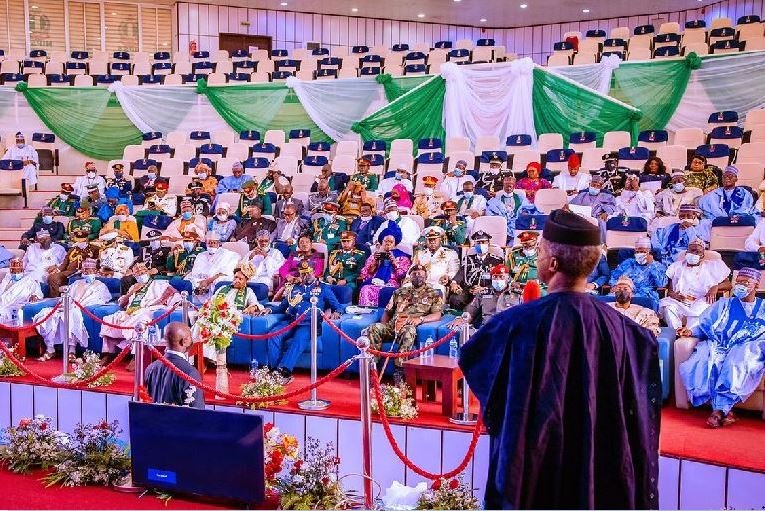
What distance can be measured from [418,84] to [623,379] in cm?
1040

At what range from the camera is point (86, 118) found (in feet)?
45.2

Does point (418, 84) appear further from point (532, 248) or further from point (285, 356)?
point (285, 356)

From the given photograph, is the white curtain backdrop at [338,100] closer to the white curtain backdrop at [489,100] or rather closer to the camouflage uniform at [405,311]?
the white curtain backdrop at [489,100]

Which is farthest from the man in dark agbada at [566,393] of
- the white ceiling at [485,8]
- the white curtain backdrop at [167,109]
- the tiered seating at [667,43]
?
the white ceiling at [485,8]

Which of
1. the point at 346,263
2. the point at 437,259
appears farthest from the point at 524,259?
the point at 346,263

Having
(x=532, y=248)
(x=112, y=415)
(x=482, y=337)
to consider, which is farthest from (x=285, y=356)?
(x=482, y=337)

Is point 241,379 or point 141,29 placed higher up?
point 141,29

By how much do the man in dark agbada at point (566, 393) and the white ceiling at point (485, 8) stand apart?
54.2ft

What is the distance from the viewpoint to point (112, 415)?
223 inches

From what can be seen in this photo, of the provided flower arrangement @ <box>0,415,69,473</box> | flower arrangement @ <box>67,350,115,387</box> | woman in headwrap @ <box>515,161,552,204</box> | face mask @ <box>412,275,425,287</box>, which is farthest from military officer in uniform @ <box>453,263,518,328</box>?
flower arrangement @ <box>0,415,69,473</box>

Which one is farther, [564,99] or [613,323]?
[564,99]

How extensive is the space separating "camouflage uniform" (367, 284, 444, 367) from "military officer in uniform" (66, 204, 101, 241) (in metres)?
4.81

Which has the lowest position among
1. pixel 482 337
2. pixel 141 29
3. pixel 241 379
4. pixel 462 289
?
pixel 241 379

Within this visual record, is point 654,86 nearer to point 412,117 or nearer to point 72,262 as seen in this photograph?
point 412,117
